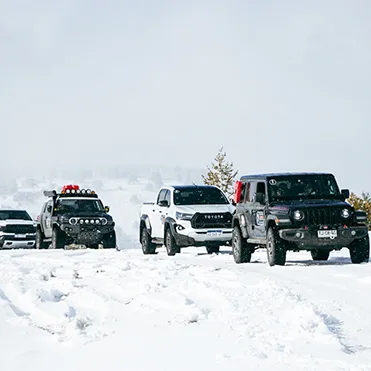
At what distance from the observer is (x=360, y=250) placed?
1377cm

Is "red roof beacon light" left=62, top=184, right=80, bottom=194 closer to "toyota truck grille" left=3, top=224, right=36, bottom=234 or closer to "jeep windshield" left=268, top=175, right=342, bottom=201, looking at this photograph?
"toyota truck grille" left=3, top=224, right=36, bottom=234

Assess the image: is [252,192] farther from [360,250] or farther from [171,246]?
[171,246]

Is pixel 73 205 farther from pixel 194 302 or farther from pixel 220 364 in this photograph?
pixel 220 364

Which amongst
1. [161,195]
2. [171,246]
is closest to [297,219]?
[171,246]

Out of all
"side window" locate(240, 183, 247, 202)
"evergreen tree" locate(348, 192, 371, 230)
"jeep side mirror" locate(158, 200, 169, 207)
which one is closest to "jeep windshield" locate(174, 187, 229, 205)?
"jeep side mirror" locate(158, 200, 169, 207)

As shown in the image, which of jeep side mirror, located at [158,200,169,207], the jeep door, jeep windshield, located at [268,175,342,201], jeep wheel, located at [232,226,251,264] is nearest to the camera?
the jeep door

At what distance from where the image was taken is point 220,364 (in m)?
6.28

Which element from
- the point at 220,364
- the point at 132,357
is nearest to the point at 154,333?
the point at 132,357

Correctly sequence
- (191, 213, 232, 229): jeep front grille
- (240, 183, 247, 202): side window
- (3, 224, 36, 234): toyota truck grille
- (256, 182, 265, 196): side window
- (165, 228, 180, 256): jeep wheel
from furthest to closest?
(3, 224, 36, 234): toyota truck grille
(165, 228, 180, 256): jeep wheel
(191, 213, 232, 229): jeep front grille
(240, 183, 247, 202): side window
(256, 182, 265, 196): side window

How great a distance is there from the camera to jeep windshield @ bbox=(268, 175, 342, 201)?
1449 cm

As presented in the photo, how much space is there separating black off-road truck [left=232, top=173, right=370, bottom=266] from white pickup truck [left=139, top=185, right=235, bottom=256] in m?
2.46

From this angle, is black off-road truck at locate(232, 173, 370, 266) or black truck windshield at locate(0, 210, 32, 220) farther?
black truck windshield at locate(0, 210, 32, 220)

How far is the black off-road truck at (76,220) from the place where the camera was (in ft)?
74.5

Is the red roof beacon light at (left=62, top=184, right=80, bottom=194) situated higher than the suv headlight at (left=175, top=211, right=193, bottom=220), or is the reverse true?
the red roof beacon light at (left=62, top=184, right=80, bottom=194)
